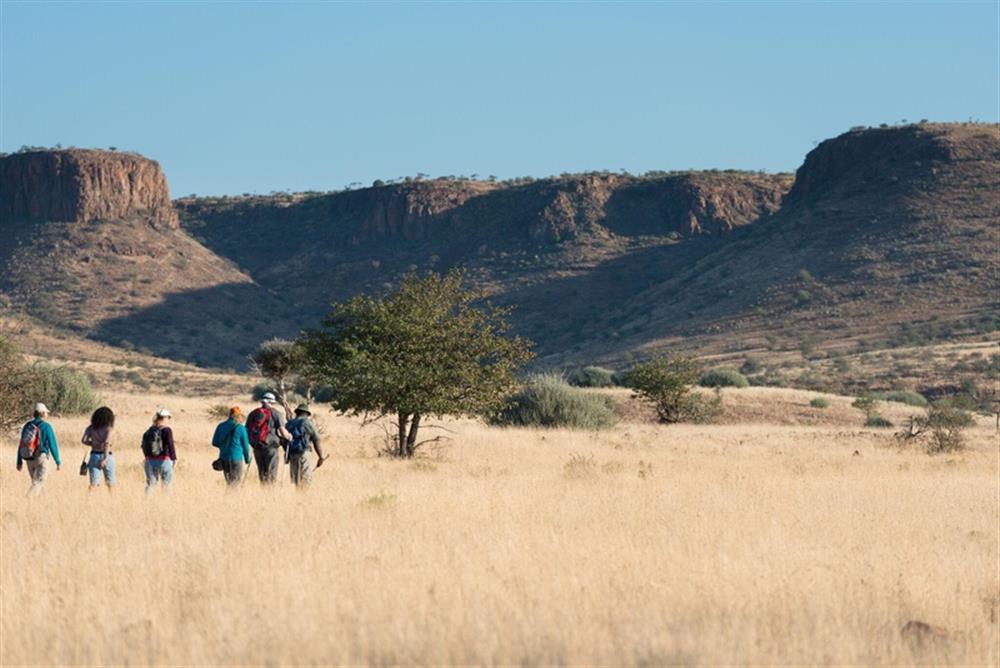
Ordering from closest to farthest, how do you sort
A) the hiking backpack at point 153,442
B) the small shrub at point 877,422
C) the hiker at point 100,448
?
1. the hiking backpack at point 153,442
2. the hiker at point 100,448
3. the small shrub at point 877,422

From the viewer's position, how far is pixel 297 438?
1661 centimetres

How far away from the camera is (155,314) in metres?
107

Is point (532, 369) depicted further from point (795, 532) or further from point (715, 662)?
point (715, 662)

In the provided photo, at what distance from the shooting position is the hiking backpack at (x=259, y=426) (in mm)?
16281

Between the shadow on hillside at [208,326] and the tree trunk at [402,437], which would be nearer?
the tree trunk at [402,437]

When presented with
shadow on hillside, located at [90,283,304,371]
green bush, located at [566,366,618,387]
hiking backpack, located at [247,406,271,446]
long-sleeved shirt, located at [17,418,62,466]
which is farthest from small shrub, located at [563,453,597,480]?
shadow on hillside, located at [90,283,304,371]

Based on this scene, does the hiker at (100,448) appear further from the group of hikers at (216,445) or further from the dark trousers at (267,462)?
the dark trousers at (267,462)

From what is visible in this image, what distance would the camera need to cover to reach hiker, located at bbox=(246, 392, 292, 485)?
1627cm

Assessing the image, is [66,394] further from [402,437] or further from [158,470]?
[158,470]

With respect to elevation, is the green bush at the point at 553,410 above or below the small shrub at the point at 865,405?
above

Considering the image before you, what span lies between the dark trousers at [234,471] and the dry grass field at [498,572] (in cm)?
22

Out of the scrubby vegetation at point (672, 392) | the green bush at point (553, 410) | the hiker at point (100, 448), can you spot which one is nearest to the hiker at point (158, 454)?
the hiker at point (100, 448)

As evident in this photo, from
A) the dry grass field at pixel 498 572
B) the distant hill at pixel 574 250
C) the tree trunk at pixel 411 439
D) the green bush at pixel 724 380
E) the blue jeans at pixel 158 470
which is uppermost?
the distant hill at pixel 574 250

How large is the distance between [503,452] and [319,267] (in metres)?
107
